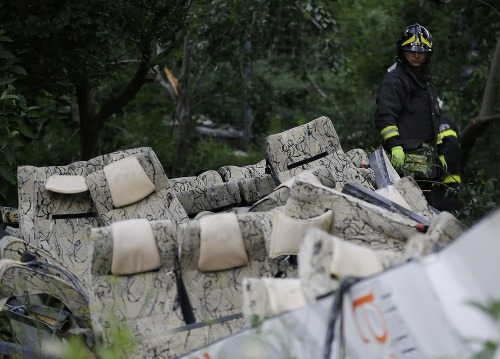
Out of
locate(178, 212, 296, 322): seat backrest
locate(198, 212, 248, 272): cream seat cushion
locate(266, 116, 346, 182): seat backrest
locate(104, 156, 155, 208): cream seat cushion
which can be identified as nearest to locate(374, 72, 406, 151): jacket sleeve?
locate(266, 116, 346, 182): seat backrest

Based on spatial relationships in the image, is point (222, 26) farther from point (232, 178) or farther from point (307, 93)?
point (232, 178)

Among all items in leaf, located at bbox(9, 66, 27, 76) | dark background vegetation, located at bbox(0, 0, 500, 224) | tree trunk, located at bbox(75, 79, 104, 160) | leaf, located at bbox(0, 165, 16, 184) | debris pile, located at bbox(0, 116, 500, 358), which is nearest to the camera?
debris pile, located at bbox(0, 116, 500, 358)

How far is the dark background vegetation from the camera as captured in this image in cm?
1354

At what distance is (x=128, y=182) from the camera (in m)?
7.64

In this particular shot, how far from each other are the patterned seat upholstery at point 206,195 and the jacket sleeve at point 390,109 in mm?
1335

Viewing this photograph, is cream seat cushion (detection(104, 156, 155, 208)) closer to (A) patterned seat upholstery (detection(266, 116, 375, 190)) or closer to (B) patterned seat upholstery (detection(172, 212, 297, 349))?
(A) patterned seat upholstery (detection(266, 116, 375, 190))

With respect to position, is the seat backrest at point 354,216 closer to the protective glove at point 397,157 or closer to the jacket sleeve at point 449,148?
the protective glove at point 397,157

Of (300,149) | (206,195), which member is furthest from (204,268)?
(300,149)

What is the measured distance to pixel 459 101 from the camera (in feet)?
50.2

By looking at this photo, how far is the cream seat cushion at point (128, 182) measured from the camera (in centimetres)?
761

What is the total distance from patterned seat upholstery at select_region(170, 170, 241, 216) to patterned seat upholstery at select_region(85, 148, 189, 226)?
1.73 ft

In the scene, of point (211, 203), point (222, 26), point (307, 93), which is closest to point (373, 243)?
point (211, 203)

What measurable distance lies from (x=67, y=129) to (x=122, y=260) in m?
10.2

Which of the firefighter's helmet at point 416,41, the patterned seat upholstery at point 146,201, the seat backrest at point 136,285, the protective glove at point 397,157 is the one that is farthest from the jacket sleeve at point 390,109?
the seat backrest at point 136,285
